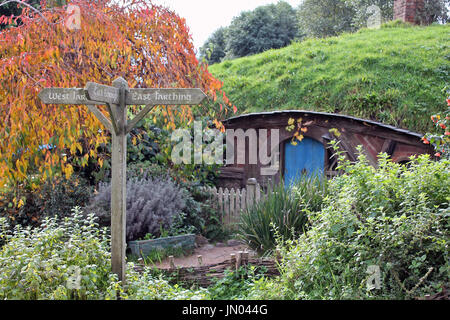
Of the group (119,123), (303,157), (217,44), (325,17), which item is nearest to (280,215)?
(119,123)

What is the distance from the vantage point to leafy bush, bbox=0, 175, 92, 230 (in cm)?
736

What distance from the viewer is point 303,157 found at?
33.6 feet

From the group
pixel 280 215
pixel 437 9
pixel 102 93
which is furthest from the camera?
pixel 437 9

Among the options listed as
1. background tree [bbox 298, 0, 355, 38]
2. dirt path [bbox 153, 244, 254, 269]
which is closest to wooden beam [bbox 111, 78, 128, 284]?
dirt path [bbox 153, 244, 254, 269]

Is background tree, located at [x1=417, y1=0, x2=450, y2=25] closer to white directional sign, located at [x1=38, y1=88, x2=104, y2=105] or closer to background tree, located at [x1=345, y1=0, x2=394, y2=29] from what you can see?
background tree, located at [x1=345, y1=0, x2=394, y2=29]

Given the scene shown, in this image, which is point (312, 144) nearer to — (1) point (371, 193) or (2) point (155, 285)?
(1) point (371, 193)

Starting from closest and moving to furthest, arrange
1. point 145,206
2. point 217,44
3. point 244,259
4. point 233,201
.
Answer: point 244,259 → point 145,206 → point 233,201 → point 217,44

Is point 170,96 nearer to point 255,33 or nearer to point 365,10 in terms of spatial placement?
point 255,33

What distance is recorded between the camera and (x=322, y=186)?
6.53 metres

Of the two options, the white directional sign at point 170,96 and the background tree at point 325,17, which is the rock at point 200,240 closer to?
the white directional sign at point 170,96

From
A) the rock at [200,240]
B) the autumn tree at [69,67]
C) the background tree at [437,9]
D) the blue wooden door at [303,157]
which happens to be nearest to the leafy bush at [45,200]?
the autumn tree at [69,67]

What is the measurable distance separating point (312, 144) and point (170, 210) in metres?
4.04

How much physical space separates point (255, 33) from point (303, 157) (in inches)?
614

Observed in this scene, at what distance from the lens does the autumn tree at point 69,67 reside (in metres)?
5.07
